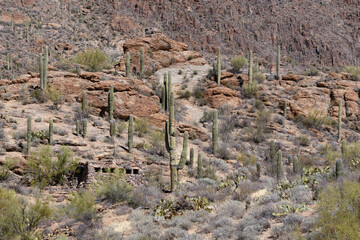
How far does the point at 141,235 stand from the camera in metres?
9.42

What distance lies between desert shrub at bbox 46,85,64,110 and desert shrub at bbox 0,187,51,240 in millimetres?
13394

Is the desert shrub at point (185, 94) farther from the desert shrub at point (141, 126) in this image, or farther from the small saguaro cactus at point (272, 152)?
the small saguaro cactus at point (272, 152)

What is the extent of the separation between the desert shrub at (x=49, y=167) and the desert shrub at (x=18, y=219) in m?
5.47

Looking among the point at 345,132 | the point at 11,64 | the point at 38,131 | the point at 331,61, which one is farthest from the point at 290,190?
the point at 331,61

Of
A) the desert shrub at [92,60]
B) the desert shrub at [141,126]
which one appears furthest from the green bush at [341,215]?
the desert shrub at [92,60]

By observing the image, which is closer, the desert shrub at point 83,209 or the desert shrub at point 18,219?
the desert shrub at point 18,219

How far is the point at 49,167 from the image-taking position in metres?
15.3

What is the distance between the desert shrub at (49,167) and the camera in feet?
49.3

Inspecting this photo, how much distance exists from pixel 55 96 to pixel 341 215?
1981 cm

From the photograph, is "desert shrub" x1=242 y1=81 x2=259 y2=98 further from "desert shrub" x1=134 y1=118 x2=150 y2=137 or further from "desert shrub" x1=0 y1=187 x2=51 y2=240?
"desert shrub" x1=0 y1=187 x2=51 y2=240

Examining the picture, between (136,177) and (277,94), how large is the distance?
1984cm

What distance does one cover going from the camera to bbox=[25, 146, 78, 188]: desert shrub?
591 inches

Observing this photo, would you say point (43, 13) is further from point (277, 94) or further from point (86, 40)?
point (277, 94)

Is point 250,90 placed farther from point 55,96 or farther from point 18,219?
point 18,219
